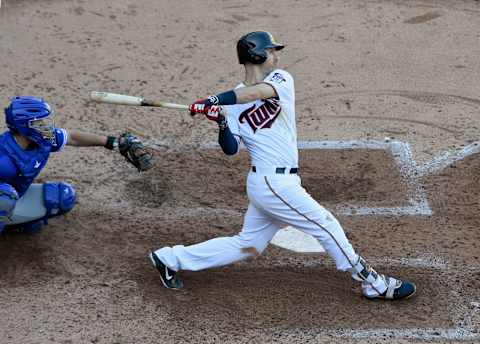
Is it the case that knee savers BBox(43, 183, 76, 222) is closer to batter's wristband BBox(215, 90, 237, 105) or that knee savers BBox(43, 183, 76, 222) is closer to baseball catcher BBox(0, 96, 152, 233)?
baseball catcher BBox(0, 96, 152, 233)

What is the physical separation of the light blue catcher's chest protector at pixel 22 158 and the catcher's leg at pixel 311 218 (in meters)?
1.65

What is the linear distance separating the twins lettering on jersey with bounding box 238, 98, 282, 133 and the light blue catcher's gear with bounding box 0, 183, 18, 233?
173 centimetres

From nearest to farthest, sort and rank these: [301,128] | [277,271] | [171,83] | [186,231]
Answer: [277,271], [186,231], [301,128], [171,83]

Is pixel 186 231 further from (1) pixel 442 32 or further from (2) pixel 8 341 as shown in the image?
(1) pixel 442 32

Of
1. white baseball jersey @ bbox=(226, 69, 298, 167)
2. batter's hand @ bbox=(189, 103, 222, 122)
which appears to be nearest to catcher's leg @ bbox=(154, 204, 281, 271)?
white baseball jersey @ bbox=(226, 69, 298, 167)

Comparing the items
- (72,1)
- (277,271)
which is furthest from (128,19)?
(277,271)

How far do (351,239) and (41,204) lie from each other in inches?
93.2

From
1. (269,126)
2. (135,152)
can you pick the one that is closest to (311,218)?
(269,126)

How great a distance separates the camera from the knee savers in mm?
6738

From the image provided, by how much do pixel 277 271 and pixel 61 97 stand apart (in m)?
3.79

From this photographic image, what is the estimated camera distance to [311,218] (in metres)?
5.81

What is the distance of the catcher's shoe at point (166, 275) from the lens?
6.19 m

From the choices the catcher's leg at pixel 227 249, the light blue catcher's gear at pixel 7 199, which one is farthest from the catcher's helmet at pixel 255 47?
the light blue catcher's gear at pixel 7 199

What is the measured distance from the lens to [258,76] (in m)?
5.84
